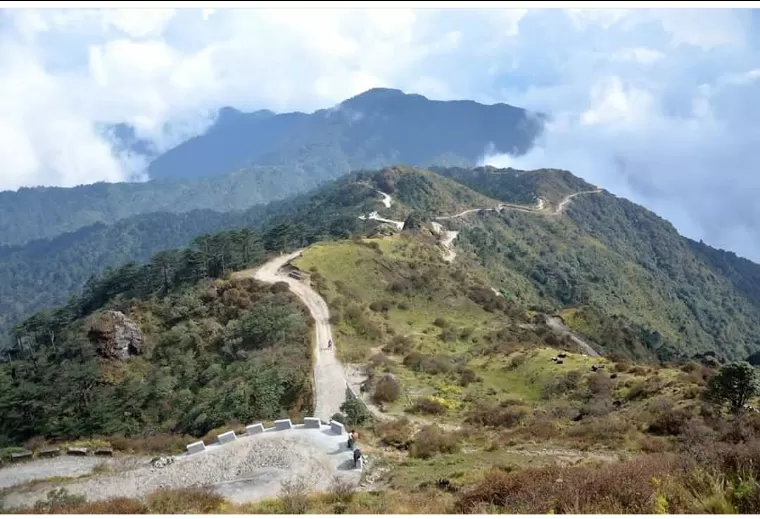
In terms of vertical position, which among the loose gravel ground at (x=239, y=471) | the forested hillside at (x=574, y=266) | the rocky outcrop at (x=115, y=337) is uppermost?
the forested hillside at (x=574, y=266)

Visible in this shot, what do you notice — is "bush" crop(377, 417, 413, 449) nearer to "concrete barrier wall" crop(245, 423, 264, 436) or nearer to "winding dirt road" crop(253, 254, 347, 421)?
"winding dirt road" crop(253, 254, 347, 421)

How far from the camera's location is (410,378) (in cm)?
3972

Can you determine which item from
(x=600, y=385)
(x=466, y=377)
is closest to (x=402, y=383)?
(x=466, y=377)

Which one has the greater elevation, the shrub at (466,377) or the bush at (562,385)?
the shrub at (466,377)

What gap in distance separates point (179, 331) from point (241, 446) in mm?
32218

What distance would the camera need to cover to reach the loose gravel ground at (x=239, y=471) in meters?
20.0

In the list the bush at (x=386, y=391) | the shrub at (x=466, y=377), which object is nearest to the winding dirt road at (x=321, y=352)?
the bush at (x=386, y=391)

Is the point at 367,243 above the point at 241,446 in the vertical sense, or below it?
above

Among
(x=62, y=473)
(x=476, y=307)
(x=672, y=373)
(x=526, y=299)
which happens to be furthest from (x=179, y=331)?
(x=526, y=299)

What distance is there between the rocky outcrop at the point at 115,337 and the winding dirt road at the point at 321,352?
47.3ft

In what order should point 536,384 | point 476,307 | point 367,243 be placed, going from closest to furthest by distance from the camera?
point 536,384
point 476,307
point 367,243

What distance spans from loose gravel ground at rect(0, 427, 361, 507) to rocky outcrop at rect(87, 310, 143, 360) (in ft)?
101

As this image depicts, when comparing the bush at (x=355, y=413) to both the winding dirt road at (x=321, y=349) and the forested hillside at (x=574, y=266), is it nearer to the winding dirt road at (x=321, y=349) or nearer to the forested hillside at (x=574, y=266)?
the winding dirt road at (x=321, y=349)

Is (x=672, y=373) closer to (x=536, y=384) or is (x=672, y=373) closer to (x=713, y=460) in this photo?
(x=536, y=384)
